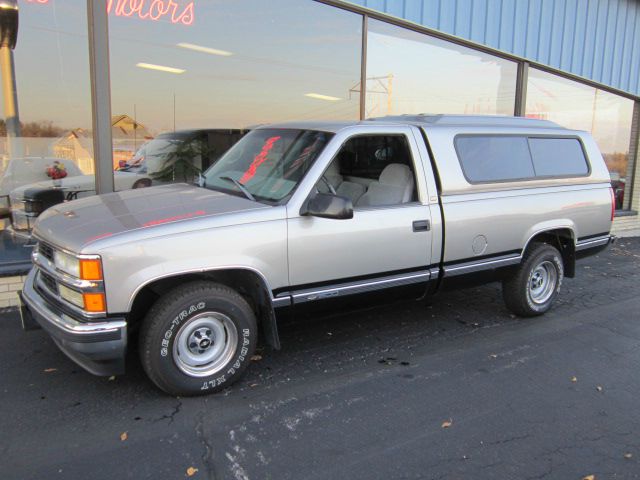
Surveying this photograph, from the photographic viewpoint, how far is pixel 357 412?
139 inches

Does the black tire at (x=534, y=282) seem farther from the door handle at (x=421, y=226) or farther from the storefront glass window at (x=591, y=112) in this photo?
the storefront glass window at (x=591, y=112)

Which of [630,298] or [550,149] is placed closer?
[550,149]

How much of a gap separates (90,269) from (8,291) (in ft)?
10.3

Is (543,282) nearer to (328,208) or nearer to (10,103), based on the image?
(328,208)

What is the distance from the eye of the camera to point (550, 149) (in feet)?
18.2

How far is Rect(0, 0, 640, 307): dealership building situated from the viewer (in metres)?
6.30

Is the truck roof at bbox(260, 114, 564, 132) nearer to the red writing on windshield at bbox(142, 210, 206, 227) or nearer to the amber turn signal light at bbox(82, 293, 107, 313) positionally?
the red writing on windshield at bbox(142, 210, 206, 227)

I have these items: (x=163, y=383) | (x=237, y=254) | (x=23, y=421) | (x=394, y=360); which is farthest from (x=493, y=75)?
(x=23, y=421)

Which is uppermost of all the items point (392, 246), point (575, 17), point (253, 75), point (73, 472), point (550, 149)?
point (575, 17)

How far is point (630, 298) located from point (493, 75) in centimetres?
542

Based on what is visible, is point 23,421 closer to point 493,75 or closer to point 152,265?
point 152,265

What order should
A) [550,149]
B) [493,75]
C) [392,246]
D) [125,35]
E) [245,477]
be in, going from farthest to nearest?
[493,75]
[125,35]
[550,149]
[392,246]
[245,477]

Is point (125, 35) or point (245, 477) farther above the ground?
point (125, 35)

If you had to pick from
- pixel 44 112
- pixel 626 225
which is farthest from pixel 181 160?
pixel 626 225
